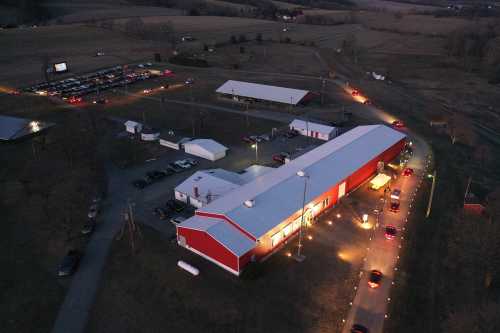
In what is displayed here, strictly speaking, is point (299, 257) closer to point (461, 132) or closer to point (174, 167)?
point (174, 167)

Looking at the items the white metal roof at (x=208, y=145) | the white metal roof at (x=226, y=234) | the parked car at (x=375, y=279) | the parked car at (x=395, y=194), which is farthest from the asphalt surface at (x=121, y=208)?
the parked car at (x=375, y=279)

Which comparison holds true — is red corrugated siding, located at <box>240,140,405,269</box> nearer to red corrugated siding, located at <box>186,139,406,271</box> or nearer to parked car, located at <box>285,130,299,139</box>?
red corrugated siding, located at <box>186,139,406,271</box>

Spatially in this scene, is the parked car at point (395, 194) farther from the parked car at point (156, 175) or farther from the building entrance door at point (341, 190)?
the parked car at point (156, 175)

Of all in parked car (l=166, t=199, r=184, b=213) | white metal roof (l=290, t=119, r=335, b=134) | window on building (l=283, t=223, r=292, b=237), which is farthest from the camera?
white metal roof (l=290, t=119, r=335, b=134)

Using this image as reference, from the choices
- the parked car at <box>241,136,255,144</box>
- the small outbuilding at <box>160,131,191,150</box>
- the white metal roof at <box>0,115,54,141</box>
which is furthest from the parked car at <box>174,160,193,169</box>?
the white metal roof at <box>0,115,54,141</box>

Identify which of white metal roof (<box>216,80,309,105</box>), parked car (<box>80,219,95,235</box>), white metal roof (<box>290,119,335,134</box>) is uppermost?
white metal roof (<box>216,80,309,105</box>)

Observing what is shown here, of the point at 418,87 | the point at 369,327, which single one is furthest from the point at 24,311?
the point at 418,87

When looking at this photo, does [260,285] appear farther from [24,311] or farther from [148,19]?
[148,19]
